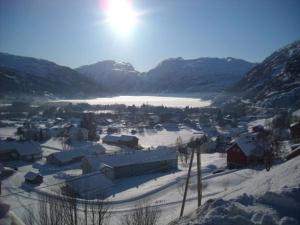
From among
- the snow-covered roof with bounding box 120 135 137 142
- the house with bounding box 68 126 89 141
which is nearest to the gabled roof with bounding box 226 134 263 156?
the snow-covered roof with bounding box 120 135 137 142

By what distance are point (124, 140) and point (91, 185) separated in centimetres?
3308

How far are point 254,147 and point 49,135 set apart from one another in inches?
2203

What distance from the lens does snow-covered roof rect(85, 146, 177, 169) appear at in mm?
38938

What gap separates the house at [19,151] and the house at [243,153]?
31207mm

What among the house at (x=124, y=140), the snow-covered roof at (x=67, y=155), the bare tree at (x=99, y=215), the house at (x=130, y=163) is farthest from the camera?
the house at (x=124, y=140)

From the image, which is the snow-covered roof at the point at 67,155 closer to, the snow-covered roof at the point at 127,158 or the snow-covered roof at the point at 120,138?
the snow-covered roof at the point at 127,158

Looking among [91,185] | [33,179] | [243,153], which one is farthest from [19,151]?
[243,153]

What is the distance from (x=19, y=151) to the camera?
2042 inches

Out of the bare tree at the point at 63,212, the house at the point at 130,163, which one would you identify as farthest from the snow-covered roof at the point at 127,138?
the bare tree at the point at 63,212

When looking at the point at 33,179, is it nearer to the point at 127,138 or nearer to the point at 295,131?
the point at 127,138

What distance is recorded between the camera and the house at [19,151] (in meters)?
51.8

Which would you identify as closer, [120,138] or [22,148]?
[22,148]

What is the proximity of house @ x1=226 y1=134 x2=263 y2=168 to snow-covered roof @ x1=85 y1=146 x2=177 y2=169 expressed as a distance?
27.9 feet

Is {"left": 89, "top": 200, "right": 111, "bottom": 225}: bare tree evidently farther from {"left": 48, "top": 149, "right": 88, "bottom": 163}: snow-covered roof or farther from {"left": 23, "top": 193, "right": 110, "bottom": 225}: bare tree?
{"left": 48, "top": 149, "right": 88, "bottom": 163}: snow-covered roof
